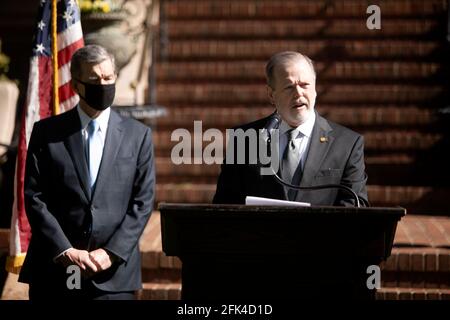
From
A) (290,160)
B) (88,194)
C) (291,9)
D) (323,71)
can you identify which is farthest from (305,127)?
(291,9)

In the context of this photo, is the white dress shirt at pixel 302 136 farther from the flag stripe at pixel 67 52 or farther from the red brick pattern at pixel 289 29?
the red brick pattern at pixel 289 29

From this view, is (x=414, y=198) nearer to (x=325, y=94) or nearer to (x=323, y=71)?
(x=325, y=94)

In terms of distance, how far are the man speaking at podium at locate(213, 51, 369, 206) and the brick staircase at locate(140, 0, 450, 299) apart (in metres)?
3.42

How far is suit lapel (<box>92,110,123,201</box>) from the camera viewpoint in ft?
14.1

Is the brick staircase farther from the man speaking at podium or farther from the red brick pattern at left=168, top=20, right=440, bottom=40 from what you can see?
the man speaking at podium

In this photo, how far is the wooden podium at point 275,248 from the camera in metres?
3.17

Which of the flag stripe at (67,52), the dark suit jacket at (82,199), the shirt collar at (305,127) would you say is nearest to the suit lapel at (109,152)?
the dark suit jacket at (82,199)

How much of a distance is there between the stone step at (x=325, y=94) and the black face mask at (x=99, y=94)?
171 inches

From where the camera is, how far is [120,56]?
7570 mm

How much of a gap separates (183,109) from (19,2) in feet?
8.73

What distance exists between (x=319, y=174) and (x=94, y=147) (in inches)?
45.0

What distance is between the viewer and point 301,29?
9.22 meters
